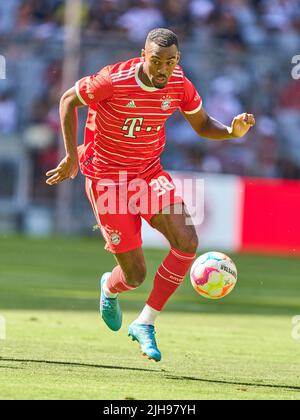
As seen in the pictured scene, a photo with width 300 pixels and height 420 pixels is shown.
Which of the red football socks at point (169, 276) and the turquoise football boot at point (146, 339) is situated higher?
the red football socks at point (169, 276)

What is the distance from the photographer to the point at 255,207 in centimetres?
1975

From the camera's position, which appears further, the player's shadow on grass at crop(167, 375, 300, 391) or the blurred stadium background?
the blurred stadium background

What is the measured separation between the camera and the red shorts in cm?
819

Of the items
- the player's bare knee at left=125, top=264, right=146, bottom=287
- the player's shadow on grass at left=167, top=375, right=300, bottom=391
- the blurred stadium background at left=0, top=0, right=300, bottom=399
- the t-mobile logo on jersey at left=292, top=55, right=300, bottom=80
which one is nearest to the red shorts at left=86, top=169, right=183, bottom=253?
the player's bare knee at left=125, top=264, right=146, bottom=287

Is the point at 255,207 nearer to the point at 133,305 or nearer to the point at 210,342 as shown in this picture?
the point at 133,305

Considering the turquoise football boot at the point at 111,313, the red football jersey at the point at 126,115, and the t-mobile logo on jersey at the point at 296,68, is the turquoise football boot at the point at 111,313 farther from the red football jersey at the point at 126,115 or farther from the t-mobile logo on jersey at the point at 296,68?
the t-mobile logo on jersey at the point at 296,68

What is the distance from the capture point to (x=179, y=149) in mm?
21734

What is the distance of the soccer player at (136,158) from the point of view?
795cm

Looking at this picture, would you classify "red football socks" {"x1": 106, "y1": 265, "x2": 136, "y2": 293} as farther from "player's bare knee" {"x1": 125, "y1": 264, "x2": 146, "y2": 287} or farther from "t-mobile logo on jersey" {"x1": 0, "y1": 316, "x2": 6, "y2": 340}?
"t-mobile logo on jersey" {"x1": 0, "y1": 316, "x2": 6, "y2": 340}

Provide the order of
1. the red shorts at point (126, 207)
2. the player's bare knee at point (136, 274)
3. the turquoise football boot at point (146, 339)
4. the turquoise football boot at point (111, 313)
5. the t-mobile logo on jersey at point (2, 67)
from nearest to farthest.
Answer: the turquoise football boot at point (146, 339), the red shorts at point (126, 207), the player's bare knee at point (136, 274), the turquoise football boot at point (111, 313), the t-mobile logo on jersey at point (2, 67)

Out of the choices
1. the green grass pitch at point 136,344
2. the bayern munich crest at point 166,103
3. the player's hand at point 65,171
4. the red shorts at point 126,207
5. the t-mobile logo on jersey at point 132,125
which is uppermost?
the bayern munich crest at point 166,103

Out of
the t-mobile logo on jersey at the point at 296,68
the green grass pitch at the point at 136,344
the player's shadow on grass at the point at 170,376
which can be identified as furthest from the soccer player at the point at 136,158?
the t-mobile logo on jersey at the point at 296,68

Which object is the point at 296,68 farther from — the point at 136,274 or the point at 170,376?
the point at 170,376

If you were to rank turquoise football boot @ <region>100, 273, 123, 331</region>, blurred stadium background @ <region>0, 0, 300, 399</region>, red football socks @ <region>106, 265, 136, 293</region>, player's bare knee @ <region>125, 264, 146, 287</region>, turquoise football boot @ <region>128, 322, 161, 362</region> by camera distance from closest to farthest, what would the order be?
1. turquoise football boot @ <region>128, 322, 161, 362</region>
2. player's bare knee @ <region>125, 264, 146, 287</region>
3. red football socks @ <region>106, 265, 136, 293</region>
4. turquoise football boot @ <region>100, 273, 123, 331</region>
5. blurred stadium background @ <region>0, 0, 300, 399</region>
